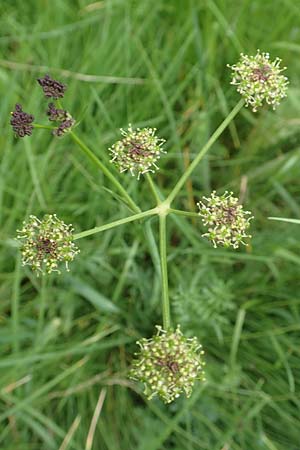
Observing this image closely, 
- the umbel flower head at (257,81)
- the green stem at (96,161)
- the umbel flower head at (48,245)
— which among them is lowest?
the umbel flower head at (48,245)

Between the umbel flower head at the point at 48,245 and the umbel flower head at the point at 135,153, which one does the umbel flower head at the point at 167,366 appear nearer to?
the umbel flower head at the point at 48,245

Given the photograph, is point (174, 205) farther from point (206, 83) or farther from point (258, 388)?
point (258, 388)

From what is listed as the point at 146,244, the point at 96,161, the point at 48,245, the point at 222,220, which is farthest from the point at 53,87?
the point at 146,244

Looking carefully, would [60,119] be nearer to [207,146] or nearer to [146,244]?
[207,146]

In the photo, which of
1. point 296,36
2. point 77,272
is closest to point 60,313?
point 77,272

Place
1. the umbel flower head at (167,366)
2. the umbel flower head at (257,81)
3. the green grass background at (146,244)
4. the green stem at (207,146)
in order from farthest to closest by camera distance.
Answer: the green grass background at (146,244) < the umbel flower head at (257,81) < the green stem at (207,146) < the umbel flower head at (167,366)

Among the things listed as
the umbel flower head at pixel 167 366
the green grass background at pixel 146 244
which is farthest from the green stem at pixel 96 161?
the green grass background at pixel 146 244

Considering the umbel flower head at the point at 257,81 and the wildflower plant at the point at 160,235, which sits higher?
the umbel flower head at the point at 257,81
